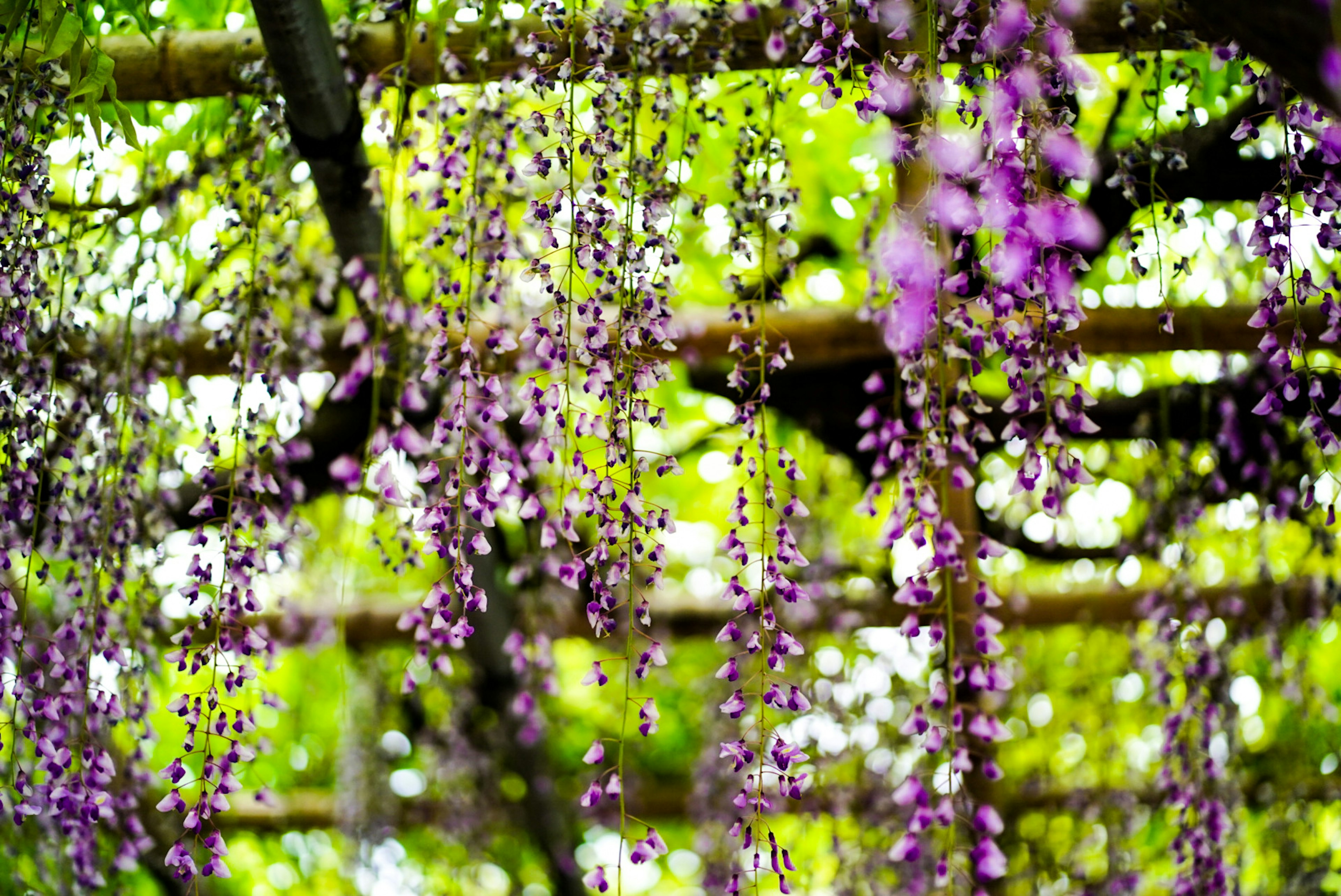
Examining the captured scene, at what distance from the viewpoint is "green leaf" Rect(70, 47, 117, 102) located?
1.46m

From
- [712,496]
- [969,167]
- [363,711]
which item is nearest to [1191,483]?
[969,167]

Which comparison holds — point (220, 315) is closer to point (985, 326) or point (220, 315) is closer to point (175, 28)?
point (175, 28)

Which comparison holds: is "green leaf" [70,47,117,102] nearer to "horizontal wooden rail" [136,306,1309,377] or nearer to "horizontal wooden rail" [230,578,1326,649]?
"horizontal wooden rail" [136,306,1309,377]

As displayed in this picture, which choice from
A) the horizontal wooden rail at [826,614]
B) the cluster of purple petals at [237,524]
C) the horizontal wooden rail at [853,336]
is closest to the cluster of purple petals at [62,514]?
the cluster of purple petals at [237,524]

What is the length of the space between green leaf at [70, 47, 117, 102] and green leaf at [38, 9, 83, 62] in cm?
3

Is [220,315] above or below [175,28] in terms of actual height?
below

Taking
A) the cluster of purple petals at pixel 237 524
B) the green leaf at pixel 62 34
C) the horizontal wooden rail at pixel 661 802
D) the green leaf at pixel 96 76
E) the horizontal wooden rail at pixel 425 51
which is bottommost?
the horizontal wooden rail at pixel 661 802

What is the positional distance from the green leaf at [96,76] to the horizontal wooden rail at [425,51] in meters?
0.34

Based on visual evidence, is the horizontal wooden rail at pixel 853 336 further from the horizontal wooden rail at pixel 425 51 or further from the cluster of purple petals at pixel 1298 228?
the cluster of purple petals at pixel 1298 228

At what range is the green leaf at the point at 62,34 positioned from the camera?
1452mm

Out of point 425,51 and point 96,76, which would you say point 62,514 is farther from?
point 425,51

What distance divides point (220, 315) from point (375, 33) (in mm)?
631

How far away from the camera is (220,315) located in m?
2.08

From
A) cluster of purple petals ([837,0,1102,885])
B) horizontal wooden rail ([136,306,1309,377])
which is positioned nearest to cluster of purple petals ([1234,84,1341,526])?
cluster of purple petals ([837,0,1102,885])
